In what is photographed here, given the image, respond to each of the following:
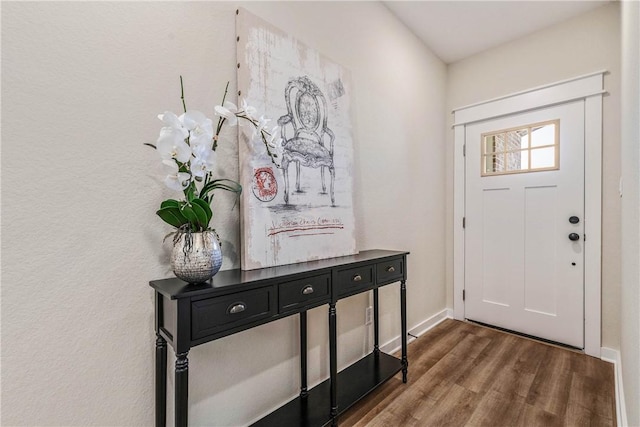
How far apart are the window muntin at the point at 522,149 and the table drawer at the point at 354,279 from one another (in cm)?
196

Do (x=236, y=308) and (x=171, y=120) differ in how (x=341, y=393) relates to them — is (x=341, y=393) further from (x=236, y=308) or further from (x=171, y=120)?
(x=171, y=120)

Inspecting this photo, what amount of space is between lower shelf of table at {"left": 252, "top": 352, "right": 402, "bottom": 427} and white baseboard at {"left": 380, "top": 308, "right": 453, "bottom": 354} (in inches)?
8.8

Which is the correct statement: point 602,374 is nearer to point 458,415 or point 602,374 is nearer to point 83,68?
point 458,415

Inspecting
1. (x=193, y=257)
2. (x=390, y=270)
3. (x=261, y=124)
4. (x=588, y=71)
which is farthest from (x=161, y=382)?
(x=588, y=71)

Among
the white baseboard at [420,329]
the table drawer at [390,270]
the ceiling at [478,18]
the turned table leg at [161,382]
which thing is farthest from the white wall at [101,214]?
the ceiling at [478,18]

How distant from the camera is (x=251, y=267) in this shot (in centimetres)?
142

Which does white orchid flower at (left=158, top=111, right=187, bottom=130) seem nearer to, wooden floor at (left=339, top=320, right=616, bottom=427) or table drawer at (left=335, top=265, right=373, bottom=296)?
table drawer at (left=335, top=265, right=373, bottom=296)

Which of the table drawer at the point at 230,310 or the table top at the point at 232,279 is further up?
the table top at the point at 232,279

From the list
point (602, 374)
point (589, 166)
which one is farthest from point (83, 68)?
point (602, 374)

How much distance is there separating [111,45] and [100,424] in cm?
140

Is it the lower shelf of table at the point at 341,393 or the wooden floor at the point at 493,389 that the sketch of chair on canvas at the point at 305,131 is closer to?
the lower shelf of table at the point at 341,393

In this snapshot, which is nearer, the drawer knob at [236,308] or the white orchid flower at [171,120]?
the white orchid flower at [171,120]

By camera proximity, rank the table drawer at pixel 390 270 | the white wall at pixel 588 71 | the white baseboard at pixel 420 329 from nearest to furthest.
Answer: the table drawer at pixel 390 270, the white wall at pixel 588 71, the white baseboard at pixel 420 329

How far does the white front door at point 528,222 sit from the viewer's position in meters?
2.47
